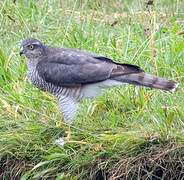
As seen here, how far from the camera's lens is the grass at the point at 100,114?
14.8 ft

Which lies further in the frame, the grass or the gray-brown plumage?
the gray-brown plumage

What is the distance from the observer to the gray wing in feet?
16.4

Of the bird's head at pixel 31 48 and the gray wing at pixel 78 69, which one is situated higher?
the bird's head at pixel 31 48

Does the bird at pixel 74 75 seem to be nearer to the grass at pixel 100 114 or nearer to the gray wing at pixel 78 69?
the gray wing at pixel 78 69

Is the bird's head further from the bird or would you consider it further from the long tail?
the long tail

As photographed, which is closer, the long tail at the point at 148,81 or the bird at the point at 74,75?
the long tail at the point at 148,81

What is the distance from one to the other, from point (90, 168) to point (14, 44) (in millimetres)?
2747

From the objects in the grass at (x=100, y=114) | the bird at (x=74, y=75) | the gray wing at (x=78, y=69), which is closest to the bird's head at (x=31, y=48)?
the bird at (x=74, y=75)

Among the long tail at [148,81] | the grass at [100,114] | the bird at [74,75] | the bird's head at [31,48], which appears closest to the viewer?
the grass at [100,114]

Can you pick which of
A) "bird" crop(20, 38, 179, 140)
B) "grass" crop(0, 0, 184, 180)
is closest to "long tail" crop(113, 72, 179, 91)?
"bird" crop(20, 38, 179, 140)

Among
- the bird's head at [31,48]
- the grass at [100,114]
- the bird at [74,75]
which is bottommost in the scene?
the grass at [100,114]

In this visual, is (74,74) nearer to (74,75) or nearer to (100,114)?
(74,75)

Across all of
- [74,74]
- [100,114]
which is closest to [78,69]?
[74,74]

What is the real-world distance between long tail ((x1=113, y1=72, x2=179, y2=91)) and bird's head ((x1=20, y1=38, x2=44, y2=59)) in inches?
35.1
